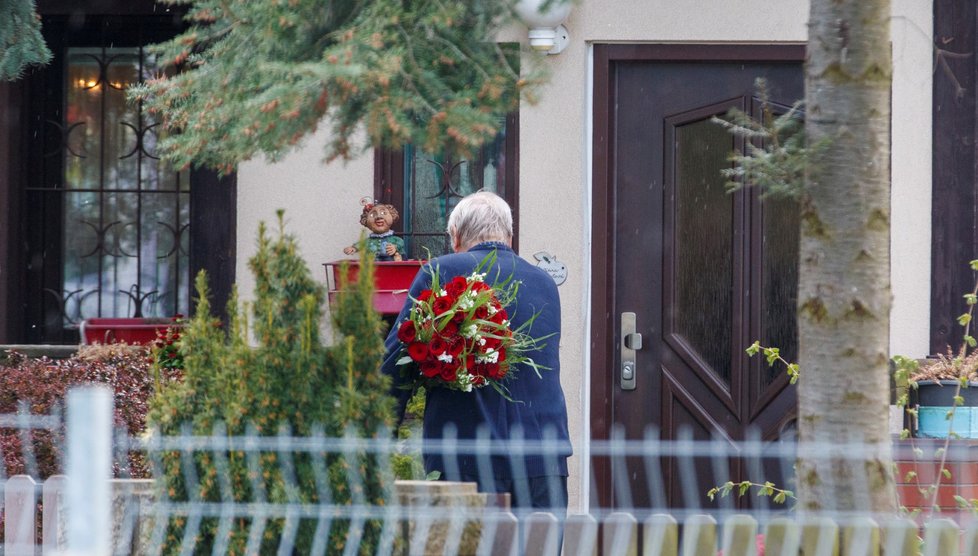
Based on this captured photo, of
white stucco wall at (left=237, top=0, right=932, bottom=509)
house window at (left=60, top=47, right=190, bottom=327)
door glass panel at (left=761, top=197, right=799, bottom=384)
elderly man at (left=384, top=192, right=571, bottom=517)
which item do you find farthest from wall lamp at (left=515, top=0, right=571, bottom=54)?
house window at (left=60, top=47, right=190, bottom=327)

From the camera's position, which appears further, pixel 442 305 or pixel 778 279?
pixel 778 279

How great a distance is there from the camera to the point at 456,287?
3.91 m

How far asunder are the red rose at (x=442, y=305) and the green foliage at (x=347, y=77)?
0.67 metres

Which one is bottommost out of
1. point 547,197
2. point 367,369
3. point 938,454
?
point 938,454

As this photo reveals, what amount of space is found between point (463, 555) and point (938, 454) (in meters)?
2.58

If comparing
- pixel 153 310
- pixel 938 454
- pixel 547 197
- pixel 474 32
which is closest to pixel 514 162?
→ pixel 547 197

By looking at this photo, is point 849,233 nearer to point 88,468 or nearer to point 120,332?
point 88,468

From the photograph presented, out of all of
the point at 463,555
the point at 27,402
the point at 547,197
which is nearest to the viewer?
the point at 463,555

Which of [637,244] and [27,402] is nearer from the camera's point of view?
[27,402]

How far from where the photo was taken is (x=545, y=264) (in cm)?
600

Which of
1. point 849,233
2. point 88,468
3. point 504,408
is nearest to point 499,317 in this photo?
point 504,408

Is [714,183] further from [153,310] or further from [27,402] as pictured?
[27,402]

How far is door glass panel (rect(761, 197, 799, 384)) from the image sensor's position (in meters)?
6.11

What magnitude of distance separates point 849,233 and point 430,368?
1407mm
